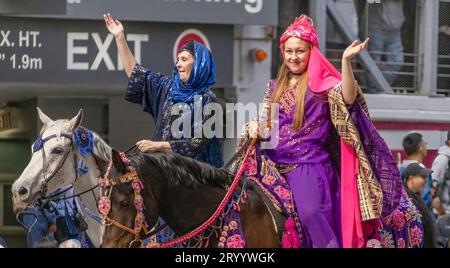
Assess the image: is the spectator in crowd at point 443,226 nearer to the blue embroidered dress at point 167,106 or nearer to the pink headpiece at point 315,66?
the blue embroidered dress at point 167,106

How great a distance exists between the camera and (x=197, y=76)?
664 cm

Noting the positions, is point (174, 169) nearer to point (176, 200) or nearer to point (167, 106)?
point (176, 200)

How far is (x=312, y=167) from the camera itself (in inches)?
244

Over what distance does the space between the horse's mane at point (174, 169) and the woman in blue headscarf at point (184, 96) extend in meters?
0.57

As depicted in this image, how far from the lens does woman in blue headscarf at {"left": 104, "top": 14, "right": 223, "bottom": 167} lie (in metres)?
6.54

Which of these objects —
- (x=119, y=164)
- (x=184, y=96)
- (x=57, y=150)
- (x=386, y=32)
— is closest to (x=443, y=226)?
(x=386, y=32)

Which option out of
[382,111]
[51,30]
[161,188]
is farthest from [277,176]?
[382,111]

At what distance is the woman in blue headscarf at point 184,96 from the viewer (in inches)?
257

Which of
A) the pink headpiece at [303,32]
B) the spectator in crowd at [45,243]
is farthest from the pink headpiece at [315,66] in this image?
the spectator in crowd at [45,243]

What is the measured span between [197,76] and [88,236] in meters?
1.28

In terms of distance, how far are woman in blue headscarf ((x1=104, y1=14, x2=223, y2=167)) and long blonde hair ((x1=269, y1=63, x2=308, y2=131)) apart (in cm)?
47

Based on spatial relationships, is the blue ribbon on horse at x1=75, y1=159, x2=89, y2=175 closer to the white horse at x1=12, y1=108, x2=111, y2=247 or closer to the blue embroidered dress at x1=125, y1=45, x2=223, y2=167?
the white horse at x1=12, y1=108, x2=111, y2=247

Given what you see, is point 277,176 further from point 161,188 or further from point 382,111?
point 382,111

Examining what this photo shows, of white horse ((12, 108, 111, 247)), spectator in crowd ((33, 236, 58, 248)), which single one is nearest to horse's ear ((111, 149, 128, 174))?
white horse ((12, 108, 111, 247))
